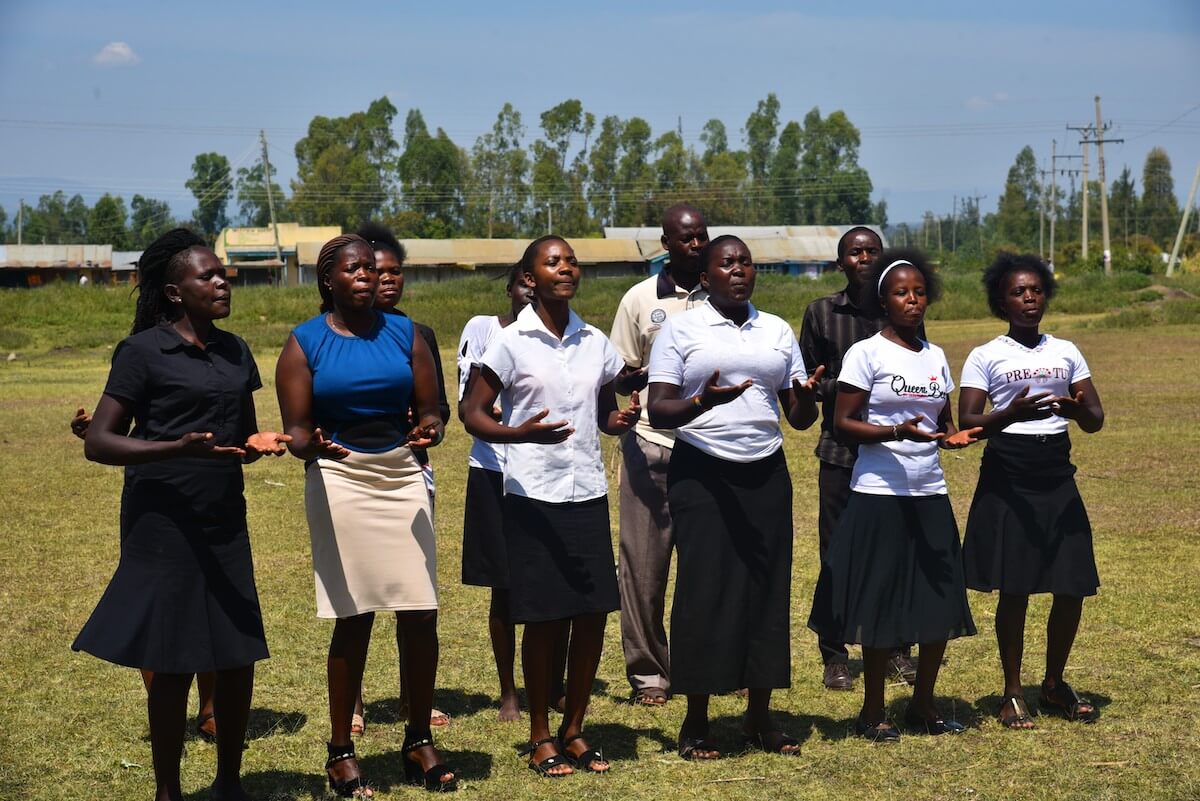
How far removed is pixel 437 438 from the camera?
5500mm

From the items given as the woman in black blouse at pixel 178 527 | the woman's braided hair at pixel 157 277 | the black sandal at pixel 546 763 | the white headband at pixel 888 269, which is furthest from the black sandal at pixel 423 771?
the white headband at pixel 888 269

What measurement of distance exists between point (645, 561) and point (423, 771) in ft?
6.36

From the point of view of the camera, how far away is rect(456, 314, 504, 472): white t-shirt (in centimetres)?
659

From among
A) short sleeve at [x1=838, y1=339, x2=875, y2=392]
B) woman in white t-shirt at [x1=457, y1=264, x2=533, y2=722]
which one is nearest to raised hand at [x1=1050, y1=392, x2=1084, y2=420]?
short sleeve at [x1=838, y1=339, x2=875, y2=392]

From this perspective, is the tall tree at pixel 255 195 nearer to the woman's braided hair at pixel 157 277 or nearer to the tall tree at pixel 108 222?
the tall tree at pixel 108 222

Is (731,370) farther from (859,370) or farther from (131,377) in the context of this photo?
(131,377)

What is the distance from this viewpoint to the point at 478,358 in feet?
22.2

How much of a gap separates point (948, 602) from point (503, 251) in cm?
7139

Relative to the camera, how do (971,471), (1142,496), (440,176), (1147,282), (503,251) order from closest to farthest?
(1142,496), (971,471), (1147,282), (503,251), (440,176)

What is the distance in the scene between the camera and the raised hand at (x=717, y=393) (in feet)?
17.7

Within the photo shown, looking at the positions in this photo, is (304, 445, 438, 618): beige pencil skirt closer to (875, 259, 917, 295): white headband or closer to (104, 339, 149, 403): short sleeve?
(104, 339, 149, 403): short sleeve

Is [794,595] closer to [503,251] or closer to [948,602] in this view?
[948,602]

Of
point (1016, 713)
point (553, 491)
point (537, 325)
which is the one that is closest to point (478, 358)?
point (537, 325)

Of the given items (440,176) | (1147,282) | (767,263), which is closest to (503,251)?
(767,263)
